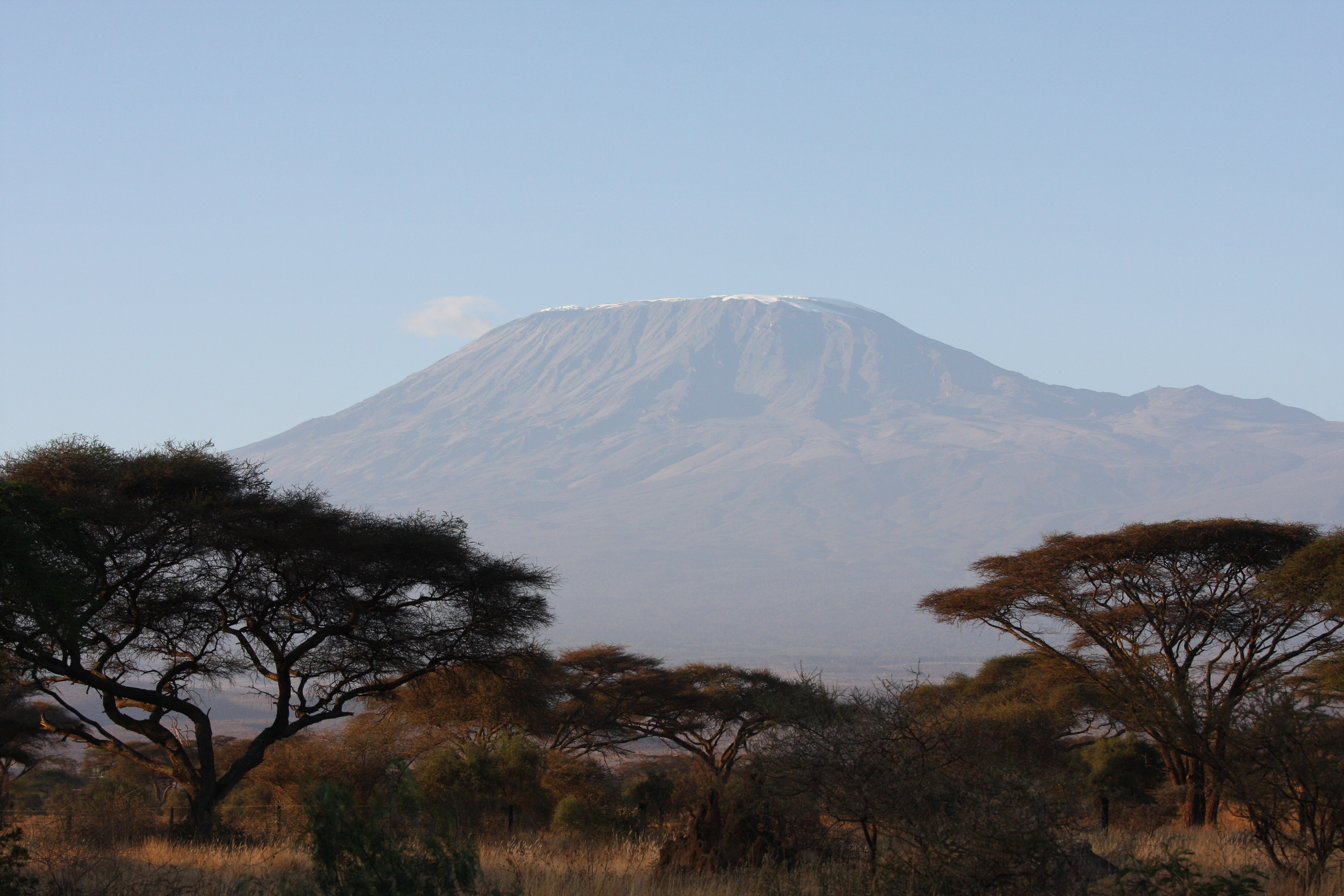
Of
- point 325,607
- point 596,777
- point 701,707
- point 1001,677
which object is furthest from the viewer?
point 1001,677

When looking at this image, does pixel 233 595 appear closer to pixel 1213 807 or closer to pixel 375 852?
pixel 375 852

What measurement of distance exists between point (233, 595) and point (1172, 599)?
812 inches

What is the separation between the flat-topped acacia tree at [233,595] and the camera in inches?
682

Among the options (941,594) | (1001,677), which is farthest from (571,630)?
(941,594)

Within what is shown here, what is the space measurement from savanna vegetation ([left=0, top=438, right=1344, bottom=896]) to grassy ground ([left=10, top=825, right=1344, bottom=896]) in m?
0.07

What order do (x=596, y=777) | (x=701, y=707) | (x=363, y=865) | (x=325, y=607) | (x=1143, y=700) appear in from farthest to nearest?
1. (x=701, y=707)
2. (x=596, y=777)
3. (x=325, y=607)
4. (x=1143, y=700)
5. (x=363, y=865)

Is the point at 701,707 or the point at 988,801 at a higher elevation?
the point at 988,801

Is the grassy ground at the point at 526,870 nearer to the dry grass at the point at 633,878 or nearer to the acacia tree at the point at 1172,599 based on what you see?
the dry grass at the point at 633,878

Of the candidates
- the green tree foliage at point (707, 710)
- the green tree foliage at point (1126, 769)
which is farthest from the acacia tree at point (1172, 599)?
the green tree foliage at point (707, 710)

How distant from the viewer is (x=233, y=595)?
19.0 meters

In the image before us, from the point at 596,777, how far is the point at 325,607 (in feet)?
40.8

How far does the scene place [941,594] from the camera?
25953 millimetres

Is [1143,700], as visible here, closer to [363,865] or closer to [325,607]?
[363,865]

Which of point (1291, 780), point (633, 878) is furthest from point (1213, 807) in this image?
point (633, 878)
